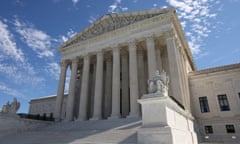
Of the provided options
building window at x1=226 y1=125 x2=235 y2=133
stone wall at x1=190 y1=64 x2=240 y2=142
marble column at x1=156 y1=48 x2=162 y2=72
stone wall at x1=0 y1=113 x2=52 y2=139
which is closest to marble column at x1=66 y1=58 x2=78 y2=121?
stone wall at x1=0 y1=113 x2=52 y2=139

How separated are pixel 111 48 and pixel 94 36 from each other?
3.92 meters

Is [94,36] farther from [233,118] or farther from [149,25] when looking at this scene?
[233,118]

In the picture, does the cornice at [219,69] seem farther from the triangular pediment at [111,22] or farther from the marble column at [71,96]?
the marble column at [71,96]

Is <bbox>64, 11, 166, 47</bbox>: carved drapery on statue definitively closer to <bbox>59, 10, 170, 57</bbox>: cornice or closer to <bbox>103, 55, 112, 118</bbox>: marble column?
<bbox>59, 10, 170, 57</bbox>: cornice

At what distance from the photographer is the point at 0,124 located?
18344 millimetres

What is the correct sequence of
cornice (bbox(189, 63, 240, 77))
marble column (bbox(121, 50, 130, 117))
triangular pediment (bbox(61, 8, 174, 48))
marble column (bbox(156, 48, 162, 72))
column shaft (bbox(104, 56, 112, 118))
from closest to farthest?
cornice (bbox(189, 63, 240, 77)) < triangular pediment (bbox(61, 8, 174, 48)) < marble column (bbox(156, 48, 162, 72)) < marble column (bbox(121, 50, 130, 117)) < column shaft (bbox(104, 56, 112, 118))

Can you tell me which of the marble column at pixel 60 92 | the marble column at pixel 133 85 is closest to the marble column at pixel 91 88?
the marble column at pixel 60 92

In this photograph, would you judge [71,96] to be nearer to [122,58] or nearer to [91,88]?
[91,88]

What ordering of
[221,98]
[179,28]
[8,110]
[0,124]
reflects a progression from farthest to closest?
[179,28] < [221,98] < [8,110] < [0,124]

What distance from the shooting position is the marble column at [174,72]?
57.8 ft

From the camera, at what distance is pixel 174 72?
18719 millimetres

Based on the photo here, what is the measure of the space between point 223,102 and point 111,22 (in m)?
18.5

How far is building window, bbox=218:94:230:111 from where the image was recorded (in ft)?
69.8

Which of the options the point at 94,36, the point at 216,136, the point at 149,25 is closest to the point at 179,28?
the point at 149,25
